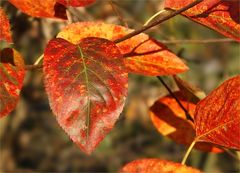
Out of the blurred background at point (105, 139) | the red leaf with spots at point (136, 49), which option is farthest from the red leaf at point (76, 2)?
the blurred background at point (105, 139)

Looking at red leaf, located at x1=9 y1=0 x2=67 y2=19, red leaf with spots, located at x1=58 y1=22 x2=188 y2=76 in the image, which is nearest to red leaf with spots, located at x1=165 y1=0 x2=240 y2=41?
red leaf with spots, located at x1=58 y1=22 x2=188 y2=76

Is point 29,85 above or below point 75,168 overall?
above

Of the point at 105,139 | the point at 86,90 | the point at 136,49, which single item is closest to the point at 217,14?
the point at 136,49

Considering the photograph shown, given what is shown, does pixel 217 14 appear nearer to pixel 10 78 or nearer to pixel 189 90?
pixel 189 90

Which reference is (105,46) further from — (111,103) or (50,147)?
(50,147)

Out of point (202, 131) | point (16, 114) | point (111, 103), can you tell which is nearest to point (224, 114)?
point (202, 131)

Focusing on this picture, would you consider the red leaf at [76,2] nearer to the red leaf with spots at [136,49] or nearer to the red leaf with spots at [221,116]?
the red leaf with spots at [136,49]
